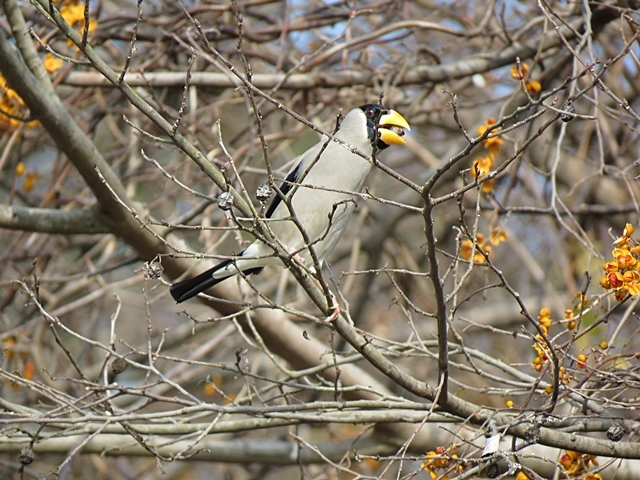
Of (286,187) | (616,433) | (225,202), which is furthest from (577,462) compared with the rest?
(286,187)

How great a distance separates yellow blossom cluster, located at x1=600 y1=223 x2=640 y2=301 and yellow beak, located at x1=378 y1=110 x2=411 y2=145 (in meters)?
1.32

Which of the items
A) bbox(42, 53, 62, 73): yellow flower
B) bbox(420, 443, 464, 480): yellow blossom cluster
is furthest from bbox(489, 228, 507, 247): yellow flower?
bbox(42, 53, 62, 73): yellow flower

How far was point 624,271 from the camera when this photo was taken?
208 cm

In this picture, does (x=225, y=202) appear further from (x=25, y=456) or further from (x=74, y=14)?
(x=74, y=14)

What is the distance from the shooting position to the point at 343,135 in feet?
12.3

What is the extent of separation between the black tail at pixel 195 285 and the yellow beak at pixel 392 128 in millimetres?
871

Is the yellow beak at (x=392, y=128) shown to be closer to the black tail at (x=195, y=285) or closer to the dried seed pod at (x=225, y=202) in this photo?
the black tail at (x=195, y=285)

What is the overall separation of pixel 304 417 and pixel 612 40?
3620mm

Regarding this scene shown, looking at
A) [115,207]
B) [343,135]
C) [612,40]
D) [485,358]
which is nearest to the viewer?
[485,358]

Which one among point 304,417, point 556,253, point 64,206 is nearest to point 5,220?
point 64,206

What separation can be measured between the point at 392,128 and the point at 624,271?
151 centimetres

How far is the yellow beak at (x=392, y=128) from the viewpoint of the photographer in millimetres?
3240

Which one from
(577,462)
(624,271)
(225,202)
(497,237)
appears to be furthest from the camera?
(497,237)

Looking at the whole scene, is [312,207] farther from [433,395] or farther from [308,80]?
[433,395]
